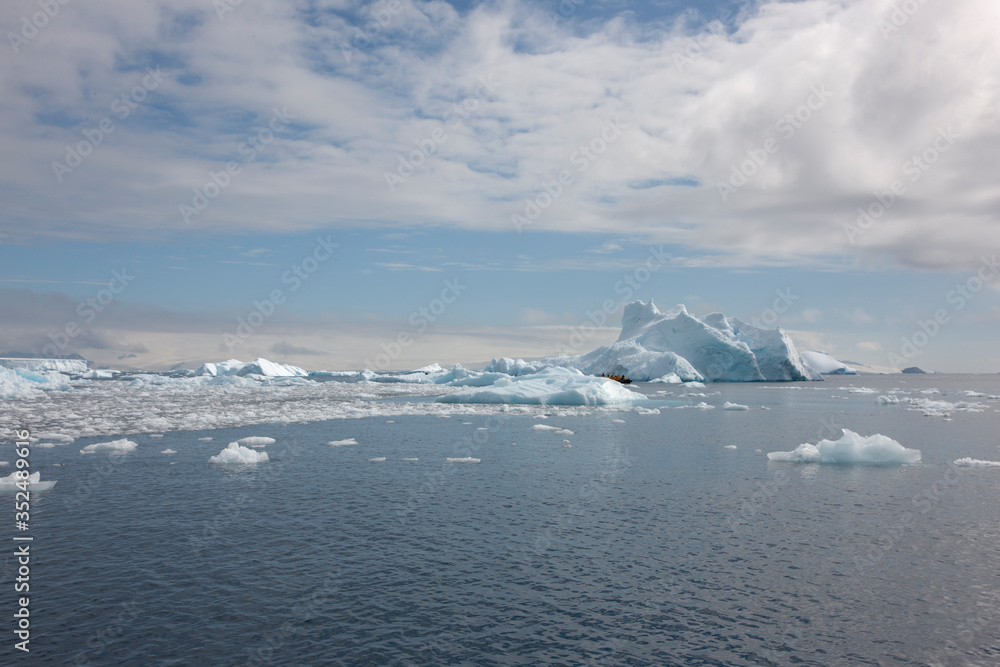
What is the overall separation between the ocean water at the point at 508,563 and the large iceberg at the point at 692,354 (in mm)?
65068

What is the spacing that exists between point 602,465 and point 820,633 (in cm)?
1055

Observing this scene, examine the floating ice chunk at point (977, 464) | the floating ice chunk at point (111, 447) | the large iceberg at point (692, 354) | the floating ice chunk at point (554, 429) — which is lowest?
the floating ice chunk at point (111, 447)

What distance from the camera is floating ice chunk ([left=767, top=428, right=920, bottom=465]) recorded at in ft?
58.8

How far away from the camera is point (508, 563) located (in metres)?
9.12

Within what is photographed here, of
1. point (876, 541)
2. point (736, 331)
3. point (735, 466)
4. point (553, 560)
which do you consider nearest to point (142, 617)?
point (553, 560)

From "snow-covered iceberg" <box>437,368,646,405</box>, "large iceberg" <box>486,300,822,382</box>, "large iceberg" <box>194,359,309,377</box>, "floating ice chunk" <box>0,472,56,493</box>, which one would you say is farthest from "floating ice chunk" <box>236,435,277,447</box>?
"large iceberg" <box>194,359,309,377</box>

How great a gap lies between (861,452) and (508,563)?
1418cm

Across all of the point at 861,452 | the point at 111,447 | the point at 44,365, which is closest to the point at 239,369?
the point at 44,365

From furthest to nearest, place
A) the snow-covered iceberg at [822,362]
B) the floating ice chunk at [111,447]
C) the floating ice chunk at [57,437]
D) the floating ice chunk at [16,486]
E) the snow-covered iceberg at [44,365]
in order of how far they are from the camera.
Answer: the snow-covered iceberg at [822,362] → the snow-covered iceberg at [44,365] → the floating ice chunk at [57,437] → the floating ice chunk at [111,447] → the floating ice chunk at [16,486]

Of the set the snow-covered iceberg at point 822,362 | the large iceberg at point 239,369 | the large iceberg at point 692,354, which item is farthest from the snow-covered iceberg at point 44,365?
the snow-covered iceberg at point 822,362

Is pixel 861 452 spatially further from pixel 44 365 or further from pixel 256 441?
pixel 44 365

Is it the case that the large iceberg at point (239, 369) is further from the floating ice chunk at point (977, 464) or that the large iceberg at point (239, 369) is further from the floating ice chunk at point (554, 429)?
the floating ice chunk at point (977, 464)

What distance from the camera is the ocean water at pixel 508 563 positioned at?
662cm

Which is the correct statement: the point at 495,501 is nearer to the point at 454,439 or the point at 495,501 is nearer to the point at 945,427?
the point at 454,439
